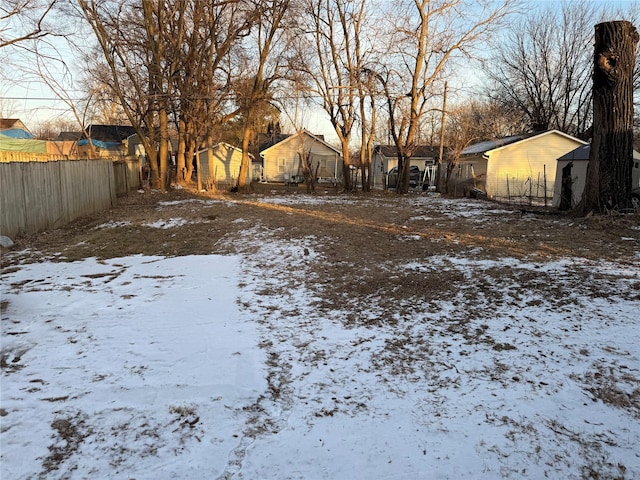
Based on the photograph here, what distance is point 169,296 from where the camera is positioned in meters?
5.32

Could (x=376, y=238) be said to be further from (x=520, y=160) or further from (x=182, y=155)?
(x=520, y=160)

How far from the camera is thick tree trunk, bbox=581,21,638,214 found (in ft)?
29.7

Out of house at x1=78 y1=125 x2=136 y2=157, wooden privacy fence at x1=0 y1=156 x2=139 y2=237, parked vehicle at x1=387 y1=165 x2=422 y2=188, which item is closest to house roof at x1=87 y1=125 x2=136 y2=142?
house at x1=78 y1=125 x2=136 y2=157

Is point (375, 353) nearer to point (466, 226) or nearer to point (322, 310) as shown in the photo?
point (322, 310)

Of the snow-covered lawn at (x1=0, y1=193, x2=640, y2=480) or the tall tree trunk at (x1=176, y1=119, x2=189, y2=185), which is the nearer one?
the snow-covered lawn at (x1=0, y1=193, x2=640, y2=480)

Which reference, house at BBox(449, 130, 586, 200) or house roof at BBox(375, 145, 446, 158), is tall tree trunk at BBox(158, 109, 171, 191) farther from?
house roof at BBox(375, 145, 446, 158)

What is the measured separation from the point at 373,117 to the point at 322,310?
1901 centimetres

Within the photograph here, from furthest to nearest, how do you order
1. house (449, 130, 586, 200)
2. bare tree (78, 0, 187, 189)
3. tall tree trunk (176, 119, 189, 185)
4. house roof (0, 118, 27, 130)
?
house roof (0, 118, 27, 130) → house (449, 130, 586, 200) → tall tree trunk (176, 119, 189, 185) → bare tree (78, 0, 187, 189)

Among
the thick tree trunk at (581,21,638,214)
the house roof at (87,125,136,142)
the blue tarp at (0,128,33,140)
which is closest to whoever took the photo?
the thick tree trunk at (581,21,638,214)

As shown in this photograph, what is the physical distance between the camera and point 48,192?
9.91 meters

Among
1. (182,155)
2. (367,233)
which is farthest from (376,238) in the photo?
(182,155)

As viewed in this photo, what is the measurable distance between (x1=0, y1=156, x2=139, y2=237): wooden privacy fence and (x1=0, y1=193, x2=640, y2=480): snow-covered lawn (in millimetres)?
3770

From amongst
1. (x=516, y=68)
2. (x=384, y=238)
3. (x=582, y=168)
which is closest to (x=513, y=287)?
(x=384, y=238)

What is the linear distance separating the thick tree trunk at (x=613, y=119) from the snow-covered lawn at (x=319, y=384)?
182 inches
